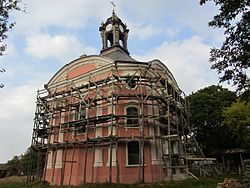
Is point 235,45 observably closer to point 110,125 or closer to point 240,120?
point 110,125

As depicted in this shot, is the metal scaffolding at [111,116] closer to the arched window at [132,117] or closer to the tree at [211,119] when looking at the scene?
the arched window at [132,117]

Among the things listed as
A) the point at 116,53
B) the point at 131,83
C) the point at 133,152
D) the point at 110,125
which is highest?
the point at 116,53

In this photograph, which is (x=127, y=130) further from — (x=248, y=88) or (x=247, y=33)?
(x=247, y=33)

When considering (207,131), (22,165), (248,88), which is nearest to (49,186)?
(248,88)

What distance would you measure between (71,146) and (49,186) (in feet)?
10.1

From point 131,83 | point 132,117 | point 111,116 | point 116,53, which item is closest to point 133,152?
point 132,117

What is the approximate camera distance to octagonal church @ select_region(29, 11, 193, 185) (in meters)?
17.5

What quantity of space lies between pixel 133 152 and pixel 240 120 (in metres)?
13.5

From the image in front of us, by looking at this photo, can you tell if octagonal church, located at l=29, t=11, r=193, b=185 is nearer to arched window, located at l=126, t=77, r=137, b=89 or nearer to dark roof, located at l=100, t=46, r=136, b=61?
arched window, located at l=126, t=77, r=137, b=89

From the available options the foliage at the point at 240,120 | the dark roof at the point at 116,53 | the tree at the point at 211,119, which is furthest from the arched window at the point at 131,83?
the tree at the point at 211,119

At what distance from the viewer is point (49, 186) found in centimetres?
1798

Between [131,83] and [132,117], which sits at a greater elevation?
[131,83]

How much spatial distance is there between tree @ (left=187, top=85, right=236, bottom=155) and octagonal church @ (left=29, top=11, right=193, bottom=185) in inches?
427

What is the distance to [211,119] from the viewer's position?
32312mm
